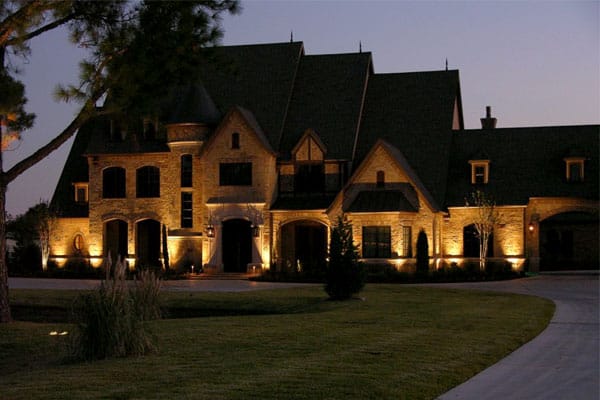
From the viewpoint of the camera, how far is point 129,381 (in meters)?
11.9

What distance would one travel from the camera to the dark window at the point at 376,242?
40.8m

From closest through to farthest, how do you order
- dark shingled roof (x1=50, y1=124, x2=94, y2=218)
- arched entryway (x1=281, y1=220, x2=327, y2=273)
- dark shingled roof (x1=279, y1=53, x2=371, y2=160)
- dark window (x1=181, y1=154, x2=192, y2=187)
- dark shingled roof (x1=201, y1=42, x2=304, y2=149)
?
arched entryway (x1=281, y1=220, x2=327, y2=273)
dark shingled roof (x1=279, y1=53, x2=371, y2=160)
dark window (x1=181, y1=154, x2=192, y2=187)
dark shingled roof (x1=201, y1=42, x2=304, y2=149)
dark shingled roof (x1=50, y1=124, x2=94, y2=218)

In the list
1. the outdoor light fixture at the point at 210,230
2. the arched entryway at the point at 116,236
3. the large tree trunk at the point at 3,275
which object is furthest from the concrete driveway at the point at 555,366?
the arched entryway at the point at 116,236

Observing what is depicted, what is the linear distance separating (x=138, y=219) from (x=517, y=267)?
18.7m

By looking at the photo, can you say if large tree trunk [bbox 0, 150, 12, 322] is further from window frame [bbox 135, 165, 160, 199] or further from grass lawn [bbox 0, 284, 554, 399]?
window frame [bbox 135, 165, 160, 199]

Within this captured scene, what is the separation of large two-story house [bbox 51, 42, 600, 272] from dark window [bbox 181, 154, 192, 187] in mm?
97

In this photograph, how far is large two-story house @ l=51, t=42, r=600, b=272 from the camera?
4219 centimetres

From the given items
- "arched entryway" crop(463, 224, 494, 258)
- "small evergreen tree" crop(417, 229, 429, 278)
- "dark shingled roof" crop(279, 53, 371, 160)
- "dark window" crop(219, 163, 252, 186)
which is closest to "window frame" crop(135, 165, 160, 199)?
"dark window" crop(219, 163, 252, 186)

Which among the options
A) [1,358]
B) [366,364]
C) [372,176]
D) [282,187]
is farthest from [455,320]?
[282,187]

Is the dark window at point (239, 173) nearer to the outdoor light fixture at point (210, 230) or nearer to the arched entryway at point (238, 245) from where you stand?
the arched entryway at point (238, 245)

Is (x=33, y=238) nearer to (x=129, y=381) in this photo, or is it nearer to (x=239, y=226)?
(x=239, y=226)

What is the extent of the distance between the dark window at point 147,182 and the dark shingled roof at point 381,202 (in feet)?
34.7

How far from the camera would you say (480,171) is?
145ft

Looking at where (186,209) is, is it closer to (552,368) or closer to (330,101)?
(330,101)
